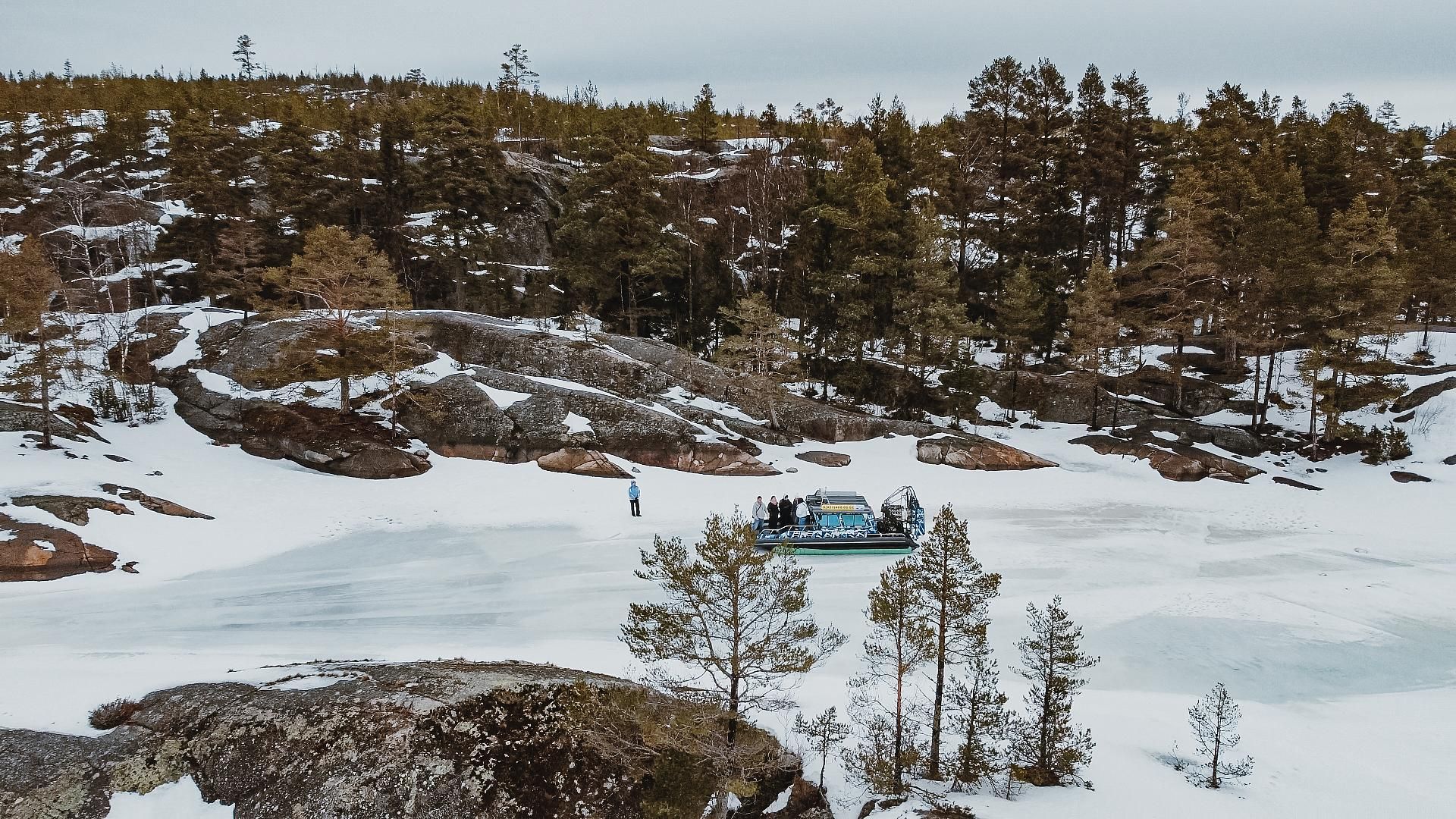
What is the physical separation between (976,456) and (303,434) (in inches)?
1147

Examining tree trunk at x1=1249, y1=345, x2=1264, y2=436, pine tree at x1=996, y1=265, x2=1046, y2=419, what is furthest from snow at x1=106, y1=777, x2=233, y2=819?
tree trunk at x1=1249, y1=345, x2=1264, y2=436

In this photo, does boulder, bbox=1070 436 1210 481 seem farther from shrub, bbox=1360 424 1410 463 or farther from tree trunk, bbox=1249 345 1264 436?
shrub, bbox=1360 424 1410 463

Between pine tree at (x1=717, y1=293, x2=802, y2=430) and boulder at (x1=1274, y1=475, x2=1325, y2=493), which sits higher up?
pine tree at (x1=717, y1=293, x2=802, y2=430)

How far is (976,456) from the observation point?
2981 cm

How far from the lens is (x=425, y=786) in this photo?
877 centimetres

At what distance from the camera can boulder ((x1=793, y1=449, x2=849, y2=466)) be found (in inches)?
1160

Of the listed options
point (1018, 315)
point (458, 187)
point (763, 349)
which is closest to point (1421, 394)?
point (1018, 315)

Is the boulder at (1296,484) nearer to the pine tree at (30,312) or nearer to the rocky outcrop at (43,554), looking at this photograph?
the rocky outcrop at (43,554)

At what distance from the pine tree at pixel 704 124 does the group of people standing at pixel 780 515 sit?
4856 cm

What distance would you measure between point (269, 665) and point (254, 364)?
77.9ft

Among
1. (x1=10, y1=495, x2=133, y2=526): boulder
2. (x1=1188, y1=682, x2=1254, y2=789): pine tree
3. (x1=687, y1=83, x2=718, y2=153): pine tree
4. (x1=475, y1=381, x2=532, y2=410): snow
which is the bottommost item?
(x1=1188, y1=682, x2=1254, y2=789): pine tree

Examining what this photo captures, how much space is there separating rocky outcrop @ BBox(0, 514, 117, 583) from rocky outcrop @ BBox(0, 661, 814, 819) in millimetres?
10754

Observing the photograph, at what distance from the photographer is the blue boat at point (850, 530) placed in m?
20.4

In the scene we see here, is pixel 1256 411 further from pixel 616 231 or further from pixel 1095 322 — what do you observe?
pixel 616 231
